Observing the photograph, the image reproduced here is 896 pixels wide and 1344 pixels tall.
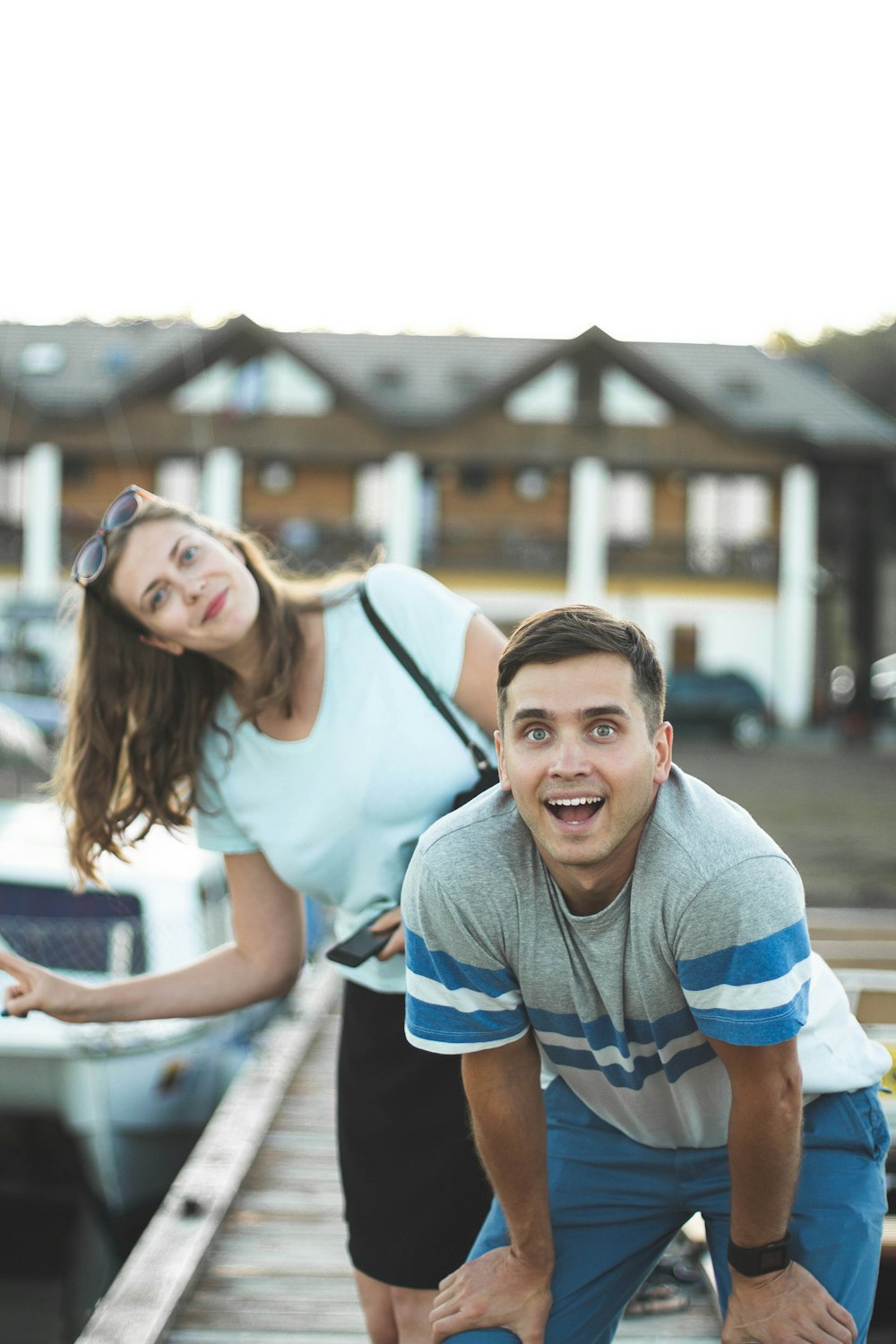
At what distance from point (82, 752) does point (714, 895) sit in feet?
4.28

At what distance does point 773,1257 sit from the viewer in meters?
1.97

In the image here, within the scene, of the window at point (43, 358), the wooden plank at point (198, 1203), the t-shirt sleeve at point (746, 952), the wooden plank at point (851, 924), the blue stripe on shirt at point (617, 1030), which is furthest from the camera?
the window at point (43, 358)

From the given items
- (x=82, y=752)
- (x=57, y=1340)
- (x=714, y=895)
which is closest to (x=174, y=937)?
(x=57, y=1340)

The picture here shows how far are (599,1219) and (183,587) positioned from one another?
1281 mm

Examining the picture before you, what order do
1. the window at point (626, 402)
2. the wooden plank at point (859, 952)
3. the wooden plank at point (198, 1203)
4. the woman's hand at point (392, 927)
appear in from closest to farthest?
the woman's hand at point (392, 927)
the wooden plank at point (198, 1203)
the wooden plank at point (859, 952)
the window at point (626, 402)

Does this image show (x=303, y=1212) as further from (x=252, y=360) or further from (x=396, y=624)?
(x=252, y=360)

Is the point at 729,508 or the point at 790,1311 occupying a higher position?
the point at 729,508

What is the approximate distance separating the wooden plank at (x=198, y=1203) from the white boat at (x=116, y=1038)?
0.30 metres

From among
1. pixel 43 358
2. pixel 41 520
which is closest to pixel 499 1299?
pixel 41 520

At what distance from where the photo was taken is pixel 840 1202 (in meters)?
2.04

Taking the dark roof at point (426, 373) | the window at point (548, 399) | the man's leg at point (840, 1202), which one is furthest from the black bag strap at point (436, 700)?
the window at point (548, 399)

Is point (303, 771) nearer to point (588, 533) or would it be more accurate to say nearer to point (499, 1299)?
point (499, 1299)

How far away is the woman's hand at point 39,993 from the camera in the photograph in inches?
93.3

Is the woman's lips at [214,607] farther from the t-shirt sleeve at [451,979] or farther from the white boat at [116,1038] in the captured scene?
the white boat at [116,1038]
